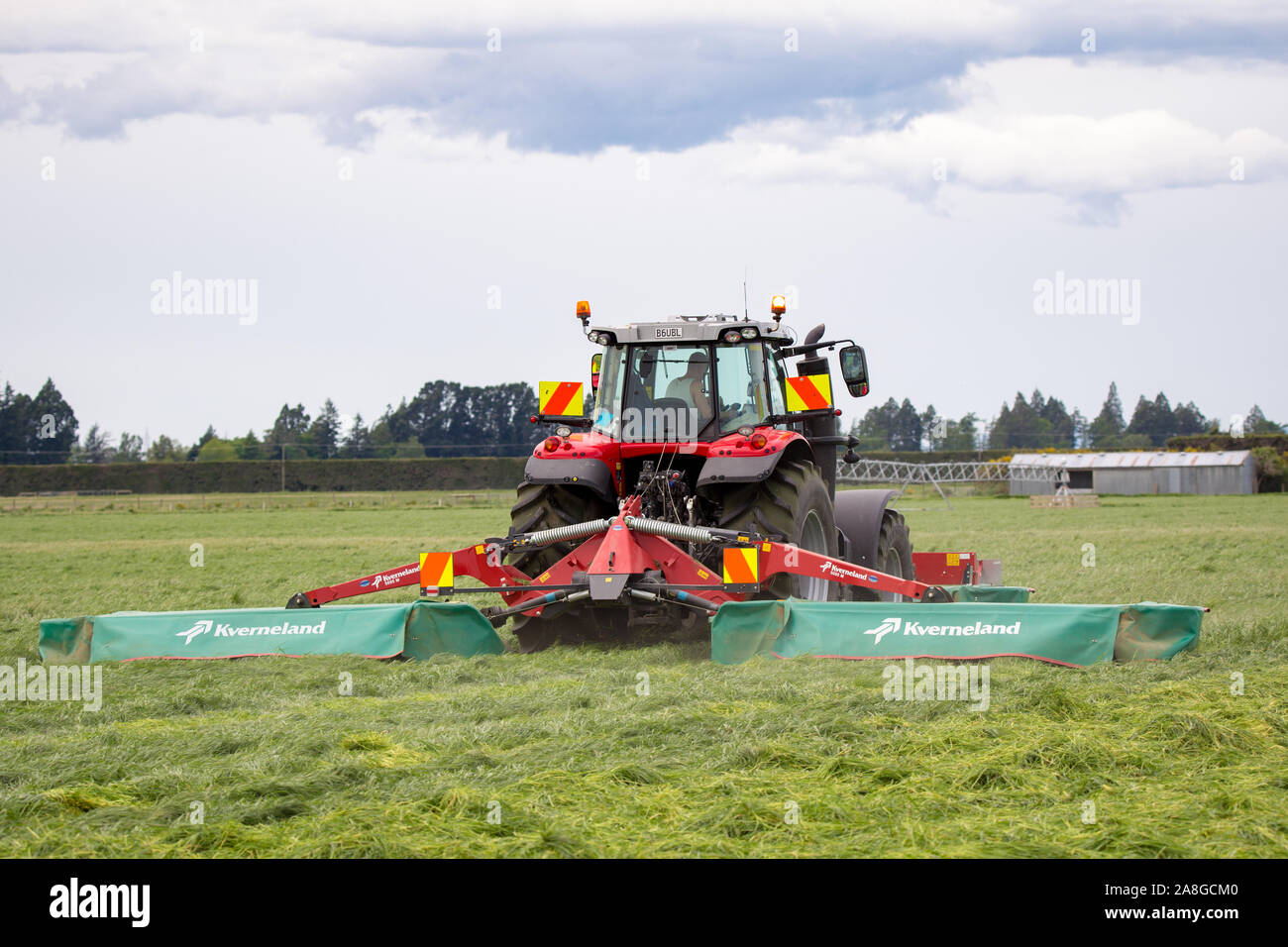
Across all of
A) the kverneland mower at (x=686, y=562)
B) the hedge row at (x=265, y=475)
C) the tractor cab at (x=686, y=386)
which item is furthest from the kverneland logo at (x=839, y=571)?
the hedge row at (x=265, y=475)

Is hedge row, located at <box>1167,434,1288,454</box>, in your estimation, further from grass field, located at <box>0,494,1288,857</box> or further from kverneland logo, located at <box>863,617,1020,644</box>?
grass field, located at <box>0,494,1288,857</box>

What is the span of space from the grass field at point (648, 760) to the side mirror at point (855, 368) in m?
2.22

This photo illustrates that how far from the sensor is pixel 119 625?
7.46 metres

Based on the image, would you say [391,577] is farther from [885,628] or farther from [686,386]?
[885,628]

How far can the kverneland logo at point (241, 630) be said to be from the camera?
734 cm

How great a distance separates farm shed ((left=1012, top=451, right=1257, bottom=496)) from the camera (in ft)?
194

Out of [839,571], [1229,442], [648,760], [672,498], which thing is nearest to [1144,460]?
[1229,442]

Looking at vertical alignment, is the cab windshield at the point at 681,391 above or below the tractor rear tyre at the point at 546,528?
above

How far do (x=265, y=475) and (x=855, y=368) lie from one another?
197 feet

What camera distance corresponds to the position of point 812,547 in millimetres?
8414

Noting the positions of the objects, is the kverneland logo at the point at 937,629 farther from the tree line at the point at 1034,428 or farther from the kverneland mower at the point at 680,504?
the tree line at the point at 1034,428

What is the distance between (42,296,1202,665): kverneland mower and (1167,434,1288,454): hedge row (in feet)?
206
